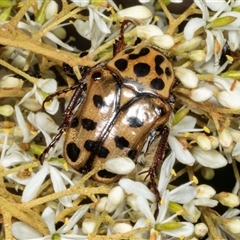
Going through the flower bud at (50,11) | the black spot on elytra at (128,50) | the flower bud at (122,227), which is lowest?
the flower bud at (122,227)

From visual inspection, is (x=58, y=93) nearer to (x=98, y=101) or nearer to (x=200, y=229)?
(x=98, y=101)

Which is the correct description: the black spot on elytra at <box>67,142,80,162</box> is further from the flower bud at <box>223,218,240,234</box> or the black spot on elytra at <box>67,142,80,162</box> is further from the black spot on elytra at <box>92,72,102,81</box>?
the flower bud at <box>223,218,240,234</box>

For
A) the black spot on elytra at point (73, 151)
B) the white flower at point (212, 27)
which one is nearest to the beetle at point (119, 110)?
the black spot on elytra at point (73, 151)

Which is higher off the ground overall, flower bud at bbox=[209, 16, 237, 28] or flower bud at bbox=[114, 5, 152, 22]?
flower bud at bbox=[209, 16, 237, 28]

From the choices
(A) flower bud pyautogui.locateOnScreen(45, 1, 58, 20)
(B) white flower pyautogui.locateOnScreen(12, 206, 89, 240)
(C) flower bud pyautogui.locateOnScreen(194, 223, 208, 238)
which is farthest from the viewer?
(A) flower bud pyautogui.locateOnScreen(45, 1, 58, 20)

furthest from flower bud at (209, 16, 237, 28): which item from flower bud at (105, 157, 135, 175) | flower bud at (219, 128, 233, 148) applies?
flower bud at (105, 157, 135, 175)

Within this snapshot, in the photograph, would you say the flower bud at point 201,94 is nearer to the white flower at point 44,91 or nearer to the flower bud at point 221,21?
the flower bud at point 221,21
